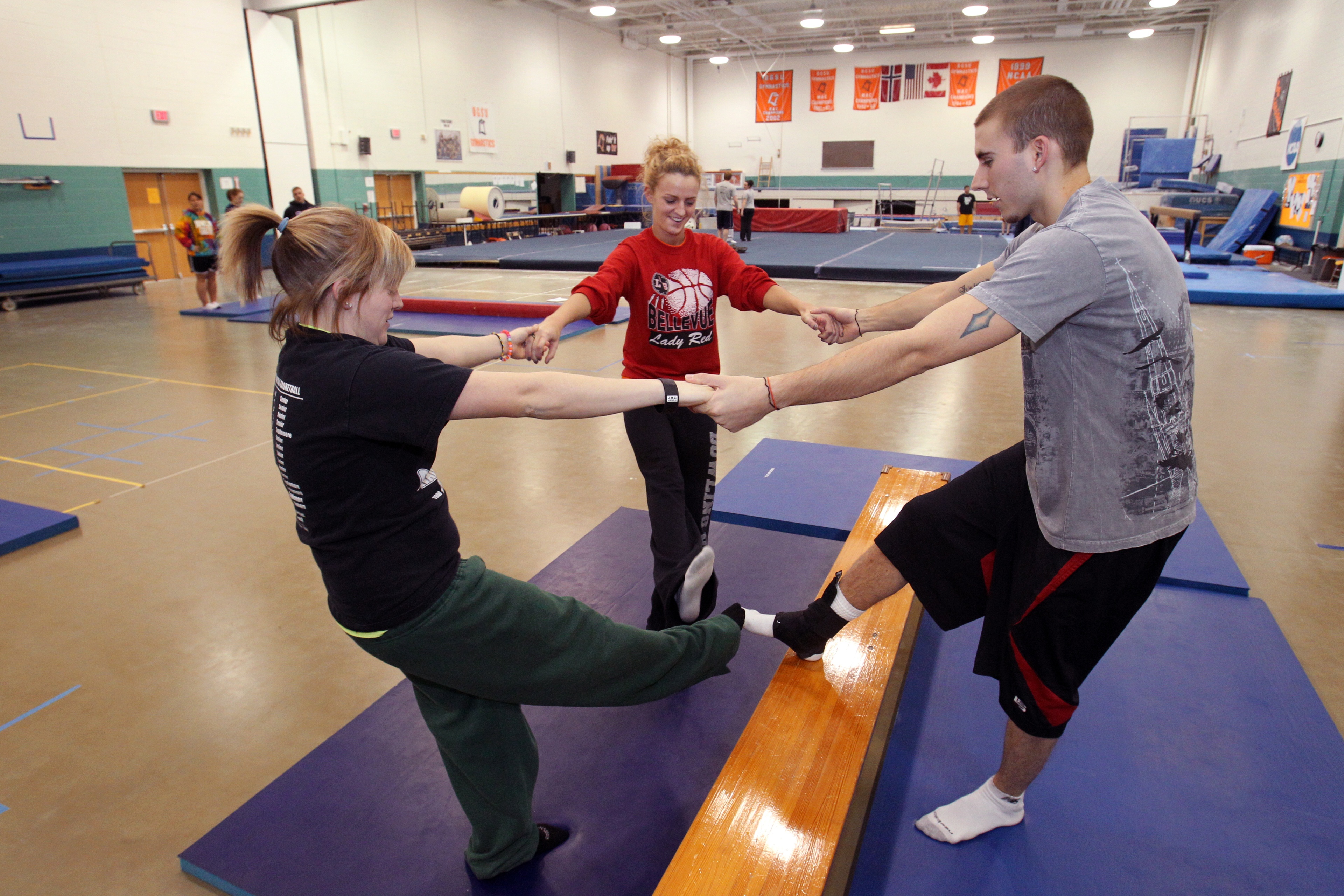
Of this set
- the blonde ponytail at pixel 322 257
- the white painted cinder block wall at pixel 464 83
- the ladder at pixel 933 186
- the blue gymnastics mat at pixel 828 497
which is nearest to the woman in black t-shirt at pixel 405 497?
the blonde ponytail at pixel 322 257

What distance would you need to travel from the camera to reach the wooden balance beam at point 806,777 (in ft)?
4.93

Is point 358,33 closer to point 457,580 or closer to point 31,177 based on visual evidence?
point 31,177

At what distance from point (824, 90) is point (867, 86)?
1366 mm

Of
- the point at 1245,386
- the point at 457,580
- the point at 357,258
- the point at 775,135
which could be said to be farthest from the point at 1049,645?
the point at 775,135

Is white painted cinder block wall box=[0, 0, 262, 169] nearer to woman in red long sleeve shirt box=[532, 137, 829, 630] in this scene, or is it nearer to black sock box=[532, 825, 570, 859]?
woman in red long sleeve shirt box=[532, 137, 829, 630]

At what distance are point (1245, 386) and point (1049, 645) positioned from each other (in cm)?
574

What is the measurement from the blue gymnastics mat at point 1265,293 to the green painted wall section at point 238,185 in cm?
1461

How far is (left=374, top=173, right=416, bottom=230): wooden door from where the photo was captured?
1655 cm

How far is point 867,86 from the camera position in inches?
966

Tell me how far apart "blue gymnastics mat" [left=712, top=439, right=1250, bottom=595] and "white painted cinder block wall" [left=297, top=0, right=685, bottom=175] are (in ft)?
46.3

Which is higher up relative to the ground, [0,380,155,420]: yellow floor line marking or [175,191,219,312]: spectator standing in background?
[175,191,219,312]: spectator standing in background

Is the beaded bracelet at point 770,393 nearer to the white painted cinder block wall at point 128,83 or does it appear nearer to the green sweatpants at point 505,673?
the green sweatpants at point 505,673

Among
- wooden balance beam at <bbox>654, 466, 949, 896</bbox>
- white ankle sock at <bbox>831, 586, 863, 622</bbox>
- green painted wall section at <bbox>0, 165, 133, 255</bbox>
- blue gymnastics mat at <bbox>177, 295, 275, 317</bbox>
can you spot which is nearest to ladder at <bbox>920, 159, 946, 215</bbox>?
blue gymnastics mat at <bbox>177, 295, 275, 317</bbox>

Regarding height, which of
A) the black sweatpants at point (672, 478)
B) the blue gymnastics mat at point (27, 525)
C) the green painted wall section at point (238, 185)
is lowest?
the blue gymnastics mat at point (27, 525)
